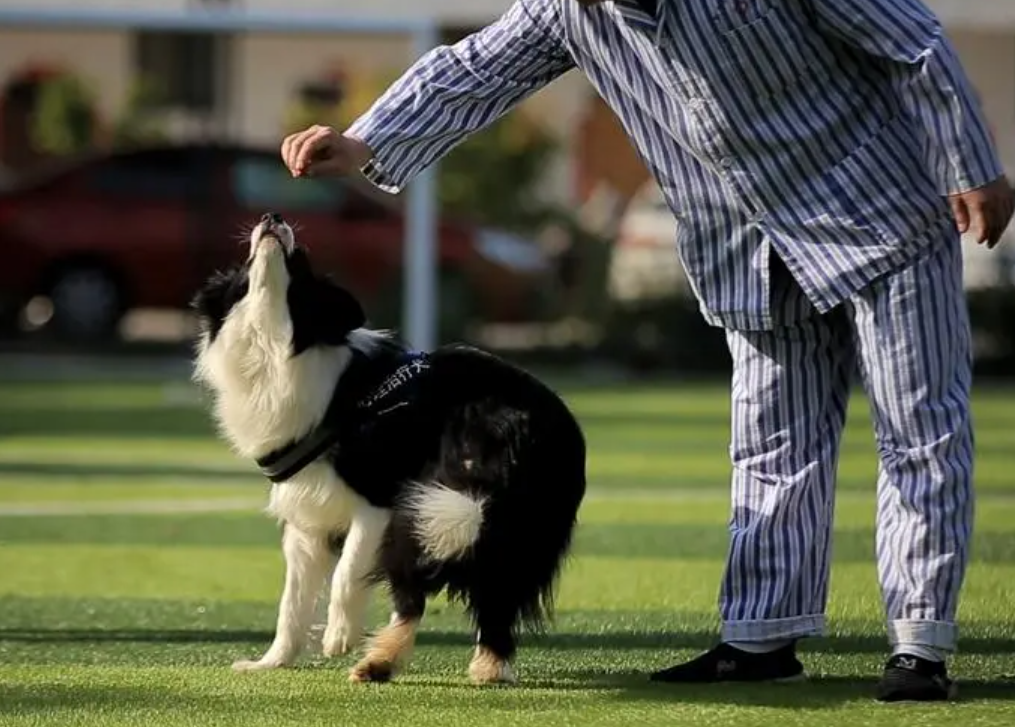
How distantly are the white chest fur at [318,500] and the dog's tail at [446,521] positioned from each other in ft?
0.95

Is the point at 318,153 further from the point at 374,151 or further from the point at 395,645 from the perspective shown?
the point at 395,645

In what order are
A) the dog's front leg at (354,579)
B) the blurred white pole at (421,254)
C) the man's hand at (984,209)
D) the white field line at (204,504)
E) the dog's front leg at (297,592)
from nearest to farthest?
the man's hand at (984,209), the dog's front leg at (354,579), the dog's front leg at (297,592), the white field line at (204,504), the blurred white pole at (421,254)

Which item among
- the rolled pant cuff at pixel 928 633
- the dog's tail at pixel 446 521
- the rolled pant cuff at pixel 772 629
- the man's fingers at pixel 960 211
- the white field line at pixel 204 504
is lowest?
the white field line at pixel 204 504

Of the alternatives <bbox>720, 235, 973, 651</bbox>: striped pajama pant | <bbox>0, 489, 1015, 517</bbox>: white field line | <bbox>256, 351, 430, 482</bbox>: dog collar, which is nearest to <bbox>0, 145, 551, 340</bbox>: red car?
<bbox>0, 489, 1015, 517</bbox>: white field line

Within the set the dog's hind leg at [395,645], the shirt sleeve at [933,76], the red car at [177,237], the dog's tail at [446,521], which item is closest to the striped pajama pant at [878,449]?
the shirt sleeve at [933,76]

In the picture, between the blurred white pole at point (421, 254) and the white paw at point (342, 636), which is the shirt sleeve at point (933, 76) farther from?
the blurred white pole at point (421, 254)

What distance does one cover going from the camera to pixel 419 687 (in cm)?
633

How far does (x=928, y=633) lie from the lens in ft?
19.6

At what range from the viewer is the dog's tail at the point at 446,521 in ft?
20.5

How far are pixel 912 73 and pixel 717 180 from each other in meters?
0.67

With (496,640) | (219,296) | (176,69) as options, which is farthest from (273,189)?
(496,640)

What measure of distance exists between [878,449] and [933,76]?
1.03 meters

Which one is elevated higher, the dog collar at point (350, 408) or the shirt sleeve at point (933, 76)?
the shirt sleeve at point (933, 76)

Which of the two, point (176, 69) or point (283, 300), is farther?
point (176, 69)
